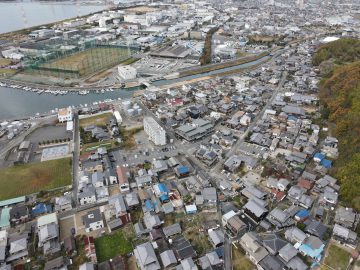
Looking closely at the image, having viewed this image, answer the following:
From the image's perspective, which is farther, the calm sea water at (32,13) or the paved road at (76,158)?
the calm sea water at (32,13)

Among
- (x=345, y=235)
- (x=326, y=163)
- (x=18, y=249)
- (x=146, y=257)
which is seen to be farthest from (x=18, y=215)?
(x=326, y=163)

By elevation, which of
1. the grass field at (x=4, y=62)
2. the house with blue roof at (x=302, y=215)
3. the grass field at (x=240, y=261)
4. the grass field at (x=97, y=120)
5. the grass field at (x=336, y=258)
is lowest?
the grass field at (x=240, y=261)

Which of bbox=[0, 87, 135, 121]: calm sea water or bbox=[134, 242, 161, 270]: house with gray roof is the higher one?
bbox=[134, 242, 161, 270]: house with gray roof

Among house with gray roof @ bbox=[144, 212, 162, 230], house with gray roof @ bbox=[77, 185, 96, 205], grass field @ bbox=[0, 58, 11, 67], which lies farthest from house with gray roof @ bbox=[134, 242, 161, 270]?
grass field @ bbox=[0, 58, 11, 67]

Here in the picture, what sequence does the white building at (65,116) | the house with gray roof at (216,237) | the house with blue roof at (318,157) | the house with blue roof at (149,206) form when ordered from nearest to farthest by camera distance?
the house with gray roof at (216,237), the house with blue roof at (149,206), the house with blue roof at (318,157), the white building at (65,116)

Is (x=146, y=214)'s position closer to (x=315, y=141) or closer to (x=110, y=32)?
(x=315, y=141)

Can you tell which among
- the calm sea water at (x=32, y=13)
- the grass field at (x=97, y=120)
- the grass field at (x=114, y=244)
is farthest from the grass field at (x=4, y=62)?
the grass field at (x=114, y=244)

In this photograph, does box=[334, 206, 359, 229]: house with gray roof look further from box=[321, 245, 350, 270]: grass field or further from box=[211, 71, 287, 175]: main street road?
box=[211, 71, 287, 175]: main street road

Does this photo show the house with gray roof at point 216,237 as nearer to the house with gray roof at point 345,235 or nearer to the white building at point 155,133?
the house with gray roof at point 345,235
